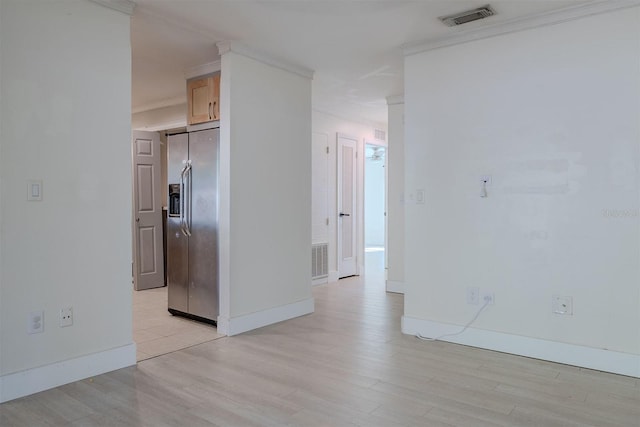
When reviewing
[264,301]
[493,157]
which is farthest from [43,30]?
[493,157]

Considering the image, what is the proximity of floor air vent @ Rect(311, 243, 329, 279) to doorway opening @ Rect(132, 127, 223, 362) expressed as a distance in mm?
2029

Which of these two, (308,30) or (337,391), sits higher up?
(308,30)

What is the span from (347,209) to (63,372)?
475 centimetres

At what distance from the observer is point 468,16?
3186 millimetres

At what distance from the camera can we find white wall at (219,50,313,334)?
3826 mm

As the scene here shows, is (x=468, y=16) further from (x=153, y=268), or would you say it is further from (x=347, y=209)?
(x=153, y=268)

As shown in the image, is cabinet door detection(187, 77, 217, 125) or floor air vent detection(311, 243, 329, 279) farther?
floor air vent detection(311, 243, 329, 279)

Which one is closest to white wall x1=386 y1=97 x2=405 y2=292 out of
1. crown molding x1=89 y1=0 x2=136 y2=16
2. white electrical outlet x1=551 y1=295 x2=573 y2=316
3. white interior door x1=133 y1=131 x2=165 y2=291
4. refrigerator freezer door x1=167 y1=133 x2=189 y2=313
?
white electrical outlet x1=551 y1=295 x2=573 y2=316

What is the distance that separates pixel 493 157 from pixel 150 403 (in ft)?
9.85

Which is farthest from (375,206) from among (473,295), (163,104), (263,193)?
(473,295)

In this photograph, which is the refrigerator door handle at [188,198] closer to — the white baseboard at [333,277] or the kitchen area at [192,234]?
the kitchen area at [192,234]

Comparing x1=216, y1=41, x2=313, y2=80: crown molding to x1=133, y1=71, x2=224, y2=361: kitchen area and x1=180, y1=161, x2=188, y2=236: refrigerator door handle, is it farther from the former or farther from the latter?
x1=180, y1=161, x2=188, y2=236: refrigerator door handle

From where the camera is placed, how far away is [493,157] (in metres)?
3.45

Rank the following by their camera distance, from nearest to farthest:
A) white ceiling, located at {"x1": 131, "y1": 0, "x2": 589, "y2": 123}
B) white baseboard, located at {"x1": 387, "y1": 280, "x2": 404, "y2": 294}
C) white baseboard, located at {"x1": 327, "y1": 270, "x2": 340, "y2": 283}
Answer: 1. white ceiling, located at {"x1": 131, "y1": 0, "x2": 589, "y2": 123}
2. white baseboard, located at {"x1": 387, "y1": 280, "x2": 404, "y2": 294}
3. white baseboard, located at {"x1": 327, "y1": 270, "x2": 340, "y2": 283}
